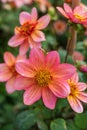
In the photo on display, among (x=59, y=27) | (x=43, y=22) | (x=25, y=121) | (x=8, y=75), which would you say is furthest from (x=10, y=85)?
(x=59, y=27)

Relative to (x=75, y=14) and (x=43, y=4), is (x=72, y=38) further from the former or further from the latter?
(x=43, y=4)

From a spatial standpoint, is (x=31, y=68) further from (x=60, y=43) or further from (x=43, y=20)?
(x=60, y=43)

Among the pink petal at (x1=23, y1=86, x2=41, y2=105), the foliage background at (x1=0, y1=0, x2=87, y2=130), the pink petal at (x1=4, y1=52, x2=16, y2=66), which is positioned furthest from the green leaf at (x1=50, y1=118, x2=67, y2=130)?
the pink petal at (x1=4, y1=52, x2=16, y2=66)

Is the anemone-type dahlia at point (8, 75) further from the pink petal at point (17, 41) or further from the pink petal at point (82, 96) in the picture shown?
the pink petal at point (82, 96)

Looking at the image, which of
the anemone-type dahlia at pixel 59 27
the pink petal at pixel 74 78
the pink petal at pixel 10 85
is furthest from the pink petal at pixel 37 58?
the anemone-type dahlia at pixel 59 27

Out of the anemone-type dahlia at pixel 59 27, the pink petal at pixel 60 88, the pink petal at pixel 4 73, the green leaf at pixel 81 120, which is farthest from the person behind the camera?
the anemone-type dahlia at pixel 59 27

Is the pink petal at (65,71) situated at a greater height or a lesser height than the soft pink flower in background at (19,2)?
greater

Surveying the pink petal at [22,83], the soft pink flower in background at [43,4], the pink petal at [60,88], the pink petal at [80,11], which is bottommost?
the soft pink flower in background at [43,4]
